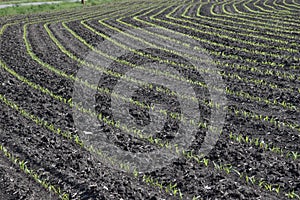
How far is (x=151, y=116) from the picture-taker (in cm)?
954

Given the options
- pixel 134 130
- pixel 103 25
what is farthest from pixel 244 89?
pixel 103 25

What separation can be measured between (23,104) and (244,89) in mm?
5301

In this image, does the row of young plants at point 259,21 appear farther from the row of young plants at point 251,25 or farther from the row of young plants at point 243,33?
the row of young plants at point 243,33

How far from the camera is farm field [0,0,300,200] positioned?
691 centimetres

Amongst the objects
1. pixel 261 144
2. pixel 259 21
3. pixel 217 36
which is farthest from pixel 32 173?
pixel 259 21

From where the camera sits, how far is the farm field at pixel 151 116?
272 inches

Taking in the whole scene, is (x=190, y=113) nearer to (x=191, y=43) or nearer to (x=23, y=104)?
(x=23, y=104)

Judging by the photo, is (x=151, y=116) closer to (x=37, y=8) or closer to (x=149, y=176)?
(x=149, y=176)

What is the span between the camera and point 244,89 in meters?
11.3

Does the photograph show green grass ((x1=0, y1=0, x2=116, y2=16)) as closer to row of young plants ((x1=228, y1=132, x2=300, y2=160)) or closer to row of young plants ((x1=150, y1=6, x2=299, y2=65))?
row of young plants ((x1=150, y1=6, x2=299, y2=65))

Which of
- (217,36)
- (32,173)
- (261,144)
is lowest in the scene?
(32,173)

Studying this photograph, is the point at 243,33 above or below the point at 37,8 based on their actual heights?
above

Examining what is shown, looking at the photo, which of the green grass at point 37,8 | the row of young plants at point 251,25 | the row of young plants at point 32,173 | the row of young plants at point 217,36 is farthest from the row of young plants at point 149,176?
the green grass at point 37,8

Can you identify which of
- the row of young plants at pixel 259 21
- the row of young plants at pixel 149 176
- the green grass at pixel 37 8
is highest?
the row of young plants at pixel 259 21
